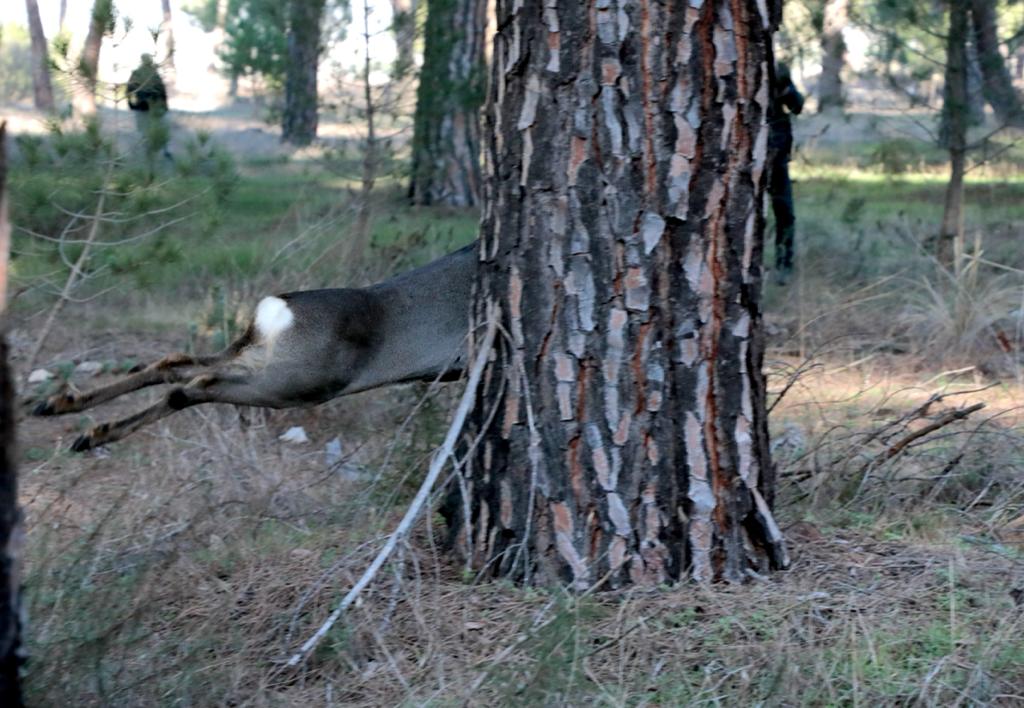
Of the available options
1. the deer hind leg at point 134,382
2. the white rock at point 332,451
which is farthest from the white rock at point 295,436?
the deer hind leg at point 134,382

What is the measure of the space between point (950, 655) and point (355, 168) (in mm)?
7893

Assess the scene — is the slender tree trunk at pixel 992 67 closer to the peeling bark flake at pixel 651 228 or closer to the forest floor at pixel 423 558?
the forest floor at pixel 423 558

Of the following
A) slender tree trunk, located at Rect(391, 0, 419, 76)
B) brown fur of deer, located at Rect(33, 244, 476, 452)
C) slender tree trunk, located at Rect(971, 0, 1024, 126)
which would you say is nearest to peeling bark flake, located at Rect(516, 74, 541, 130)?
brown fur of deer, located at Rect(33, 244, 476, 452)

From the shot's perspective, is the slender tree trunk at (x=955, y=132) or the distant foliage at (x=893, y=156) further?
the distant foliage at (x=893, y=156)

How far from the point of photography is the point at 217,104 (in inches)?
1655

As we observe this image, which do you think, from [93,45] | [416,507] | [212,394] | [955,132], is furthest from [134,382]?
[955,132]

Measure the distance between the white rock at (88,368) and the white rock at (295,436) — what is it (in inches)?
80.4

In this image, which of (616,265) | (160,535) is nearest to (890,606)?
(616,265)

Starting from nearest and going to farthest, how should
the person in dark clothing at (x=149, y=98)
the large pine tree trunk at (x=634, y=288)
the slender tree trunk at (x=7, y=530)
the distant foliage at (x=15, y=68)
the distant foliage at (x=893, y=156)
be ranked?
the slender tree trunk at (x=7, y=530), the large pine tree trunk at (x=634, y=288), the person in dark clothing at (x=149, y=98), the distant foliage at (x=893, y=156), the distant foliage at (x=15, y=68)

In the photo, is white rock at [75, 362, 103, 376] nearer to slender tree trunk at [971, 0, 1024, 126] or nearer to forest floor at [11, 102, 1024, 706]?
forest floor at [11, 102, 1024, 706]

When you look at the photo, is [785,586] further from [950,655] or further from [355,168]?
[355,168]

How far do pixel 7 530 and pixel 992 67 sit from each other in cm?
1076

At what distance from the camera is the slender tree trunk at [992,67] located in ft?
35.1

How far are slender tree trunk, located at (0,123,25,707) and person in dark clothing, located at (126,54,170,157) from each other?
388cm
